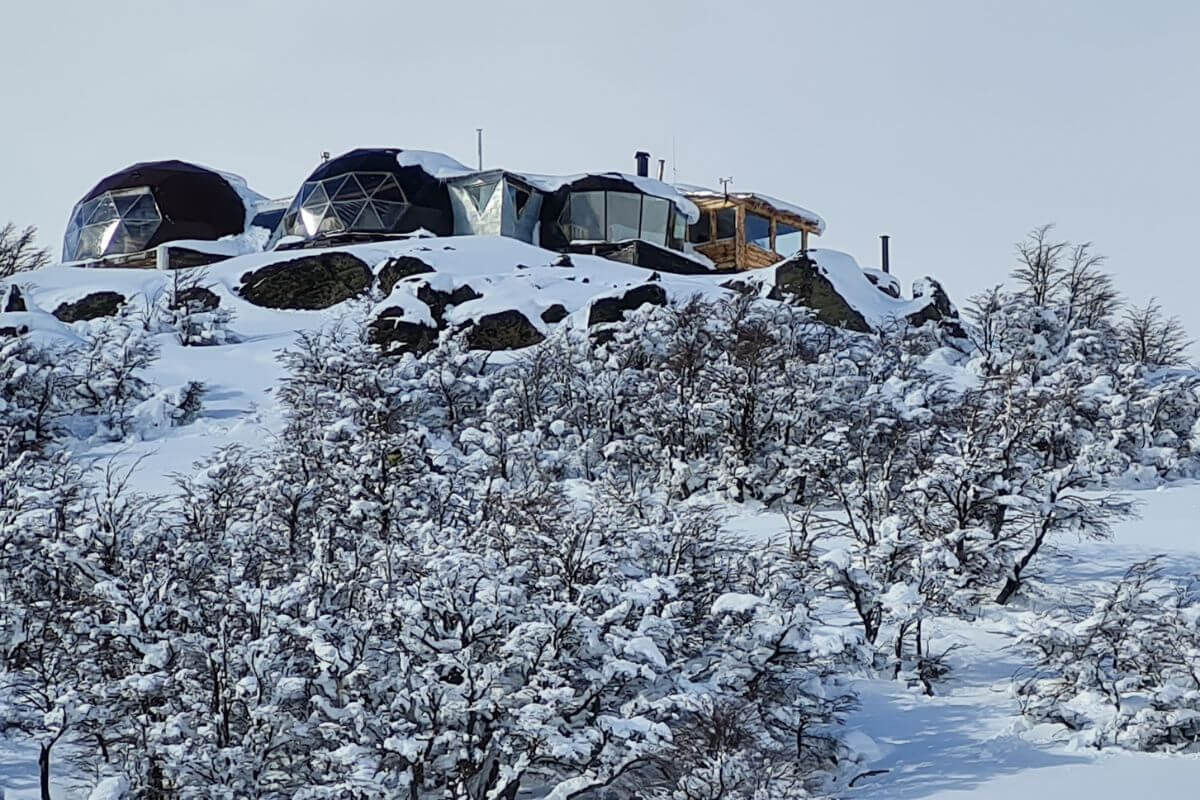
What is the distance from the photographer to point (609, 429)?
19344 mm

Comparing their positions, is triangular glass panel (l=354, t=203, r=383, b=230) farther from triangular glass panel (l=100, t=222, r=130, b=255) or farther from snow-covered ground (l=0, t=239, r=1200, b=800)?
snow-covered ground (l=0, t=239, r=1200, b=800)

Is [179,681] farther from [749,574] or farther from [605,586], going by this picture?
[749,574]

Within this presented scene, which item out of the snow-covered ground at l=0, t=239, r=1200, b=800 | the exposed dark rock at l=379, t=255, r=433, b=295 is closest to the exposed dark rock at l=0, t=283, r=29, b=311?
the snow-covered ground at l=0, t=239, r=1200, b=800

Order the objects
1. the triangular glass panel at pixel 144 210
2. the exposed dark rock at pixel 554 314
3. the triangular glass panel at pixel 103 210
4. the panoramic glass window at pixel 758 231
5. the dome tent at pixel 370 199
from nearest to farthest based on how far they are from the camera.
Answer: the exposed dark rock at pixel 554 314 < the dome tent at pixel 370 199 < the triangular glass panel at pixel 144 210 < the triangular glass panel at pixel 103 210 < the panoramic glass window at pixel 758 231

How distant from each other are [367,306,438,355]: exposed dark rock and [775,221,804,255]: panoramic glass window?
18.1 m

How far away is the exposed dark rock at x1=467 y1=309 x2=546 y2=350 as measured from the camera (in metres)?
24.4

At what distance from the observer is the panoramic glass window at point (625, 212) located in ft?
118

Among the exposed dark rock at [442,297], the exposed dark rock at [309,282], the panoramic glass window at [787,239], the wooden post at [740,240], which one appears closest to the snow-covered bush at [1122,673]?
the exposed dark rock at [442,297]

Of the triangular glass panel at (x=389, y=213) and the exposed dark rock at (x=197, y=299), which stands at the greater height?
the triangular glass panel at (x=389, y=213)

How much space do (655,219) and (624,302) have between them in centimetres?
1153

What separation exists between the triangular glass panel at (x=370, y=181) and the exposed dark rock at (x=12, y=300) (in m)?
10.7

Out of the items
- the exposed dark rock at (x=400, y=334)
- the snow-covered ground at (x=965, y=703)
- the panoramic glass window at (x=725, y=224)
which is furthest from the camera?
the panoramic glass window at (x=725, y=224)

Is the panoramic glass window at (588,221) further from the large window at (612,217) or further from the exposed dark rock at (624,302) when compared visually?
the exposed dark rock at (624,302)

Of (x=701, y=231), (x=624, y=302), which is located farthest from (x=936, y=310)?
(x=701, y=231)
